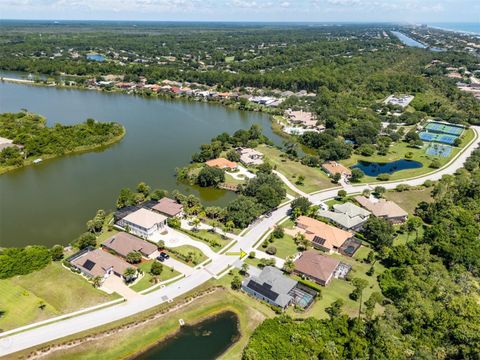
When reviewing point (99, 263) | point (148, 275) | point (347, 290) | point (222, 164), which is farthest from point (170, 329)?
point (222, 164)

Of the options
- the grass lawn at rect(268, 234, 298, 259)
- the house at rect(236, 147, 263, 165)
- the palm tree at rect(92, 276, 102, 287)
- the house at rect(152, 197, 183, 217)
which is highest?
the palm tree at rect(92, 276, 102, 287)

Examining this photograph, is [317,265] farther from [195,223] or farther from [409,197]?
[409,197]

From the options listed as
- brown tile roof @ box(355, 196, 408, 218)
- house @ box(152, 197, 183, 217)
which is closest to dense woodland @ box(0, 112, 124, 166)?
house @ box(152, 197, 183, 217)

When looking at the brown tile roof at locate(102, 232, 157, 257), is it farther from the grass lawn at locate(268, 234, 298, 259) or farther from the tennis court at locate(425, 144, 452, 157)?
the tennis court at locate(425, 144, 452, 157)

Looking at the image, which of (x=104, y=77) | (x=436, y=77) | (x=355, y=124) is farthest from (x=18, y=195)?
(x=436, y=77)

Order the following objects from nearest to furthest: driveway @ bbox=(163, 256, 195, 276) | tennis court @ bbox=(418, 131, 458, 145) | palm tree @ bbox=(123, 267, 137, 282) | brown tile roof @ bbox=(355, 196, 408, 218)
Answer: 1. palm tree @ bbox=(123, 267, 137, 282)
2. driveway @ bbox=(163, 256, 195, 276)
3. brown tile roof @ bbox=(355, 196, 408, 218)
4. tennis court @ bbox=(418, 131, 458, 145)
